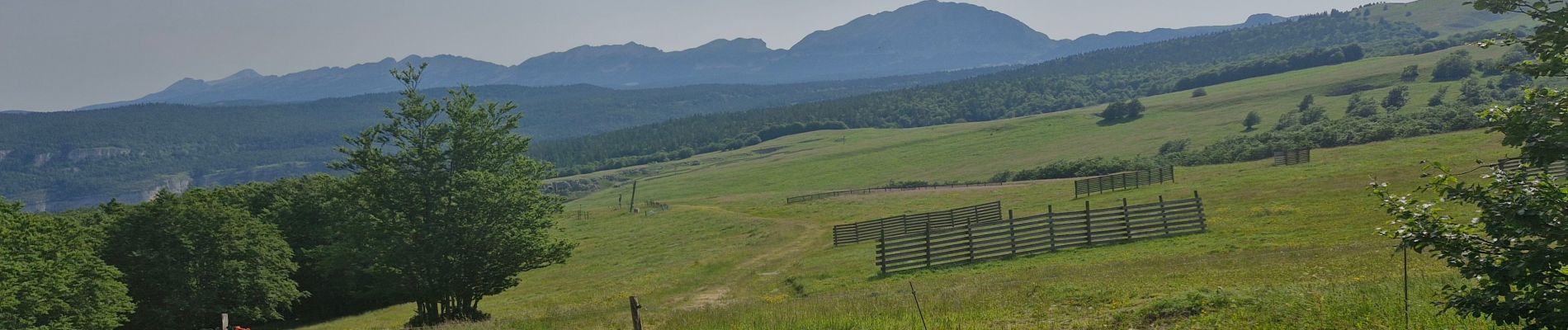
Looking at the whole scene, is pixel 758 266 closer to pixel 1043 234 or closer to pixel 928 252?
pixel 928 252

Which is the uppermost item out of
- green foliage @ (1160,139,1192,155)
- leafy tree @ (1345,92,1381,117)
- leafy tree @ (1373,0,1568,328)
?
leafy tree @ (1373,0,1568,328)

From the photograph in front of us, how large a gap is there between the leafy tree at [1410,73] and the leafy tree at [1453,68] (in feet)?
13.7

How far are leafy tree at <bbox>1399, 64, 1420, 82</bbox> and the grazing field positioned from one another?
21.0m

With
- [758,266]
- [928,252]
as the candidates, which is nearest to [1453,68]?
[758,266]

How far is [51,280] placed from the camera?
3541 centimetres

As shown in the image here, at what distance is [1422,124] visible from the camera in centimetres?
7725

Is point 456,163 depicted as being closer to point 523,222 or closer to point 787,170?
point 523,222

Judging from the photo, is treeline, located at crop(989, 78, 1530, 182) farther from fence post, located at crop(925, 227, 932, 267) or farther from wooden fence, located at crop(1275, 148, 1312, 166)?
fence post, located at crop(925, 227, 932, 267)

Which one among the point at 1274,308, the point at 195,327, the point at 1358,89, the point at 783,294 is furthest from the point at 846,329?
the point at 1358,89

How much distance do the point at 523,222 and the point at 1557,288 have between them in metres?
30.4

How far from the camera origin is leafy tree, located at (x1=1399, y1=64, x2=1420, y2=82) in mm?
138500

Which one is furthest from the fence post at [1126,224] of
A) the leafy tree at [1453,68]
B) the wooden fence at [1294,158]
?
the leafy tree at [1453,68]

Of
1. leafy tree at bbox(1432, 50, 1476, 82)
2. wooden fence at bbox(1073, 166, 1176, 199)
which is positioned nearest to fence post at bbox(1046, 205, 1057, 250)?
wooden fence at bbox(1073, 166, 1176, 199)

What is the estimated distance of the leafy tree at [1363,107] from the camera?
107 m
